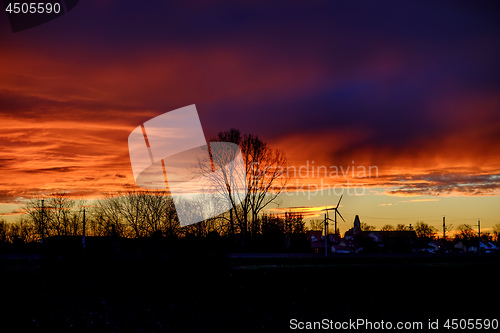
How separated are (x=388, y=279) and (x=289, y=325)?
11441mm

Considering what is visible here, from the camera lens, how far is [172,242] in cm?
2886

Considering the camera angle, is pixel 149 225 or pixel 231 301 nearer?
pixel 231 301

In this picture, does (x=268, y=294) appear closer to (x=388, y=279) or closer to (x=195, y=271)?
(x=388, y=279)

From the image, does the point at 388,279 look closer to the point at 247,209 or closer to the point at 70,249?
the point at 70,249

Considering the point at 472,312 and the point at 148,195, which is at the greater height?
the point at 148,195

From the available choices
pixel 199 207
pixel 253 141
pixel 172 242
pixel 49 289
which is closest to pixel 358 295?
pixel 49 289

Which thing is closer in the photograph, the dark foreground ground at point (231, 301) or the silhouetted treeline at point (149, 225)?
the dark foreground ground at point (231, 301)

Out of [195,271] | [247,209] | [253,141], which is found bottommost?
[195,271]

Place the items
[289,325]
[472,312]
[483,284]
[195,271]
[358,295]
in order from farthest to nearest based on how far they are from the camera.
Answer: [195,271] < [483,284] < [358,295] < [472,312] < [289,325]

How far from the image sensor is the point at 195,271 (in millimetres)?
27141

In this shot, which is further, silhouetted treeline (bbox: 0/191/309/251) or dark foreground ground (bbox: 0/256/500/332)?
silhouetted treeline (bbox: 0/191/309/251)

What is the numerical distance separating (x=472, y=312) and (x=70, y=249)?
1077 inches

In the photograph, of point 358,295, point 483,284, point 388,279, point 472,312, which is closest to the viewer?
point 472,312

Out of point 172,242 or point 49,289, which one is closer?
point 49,289
